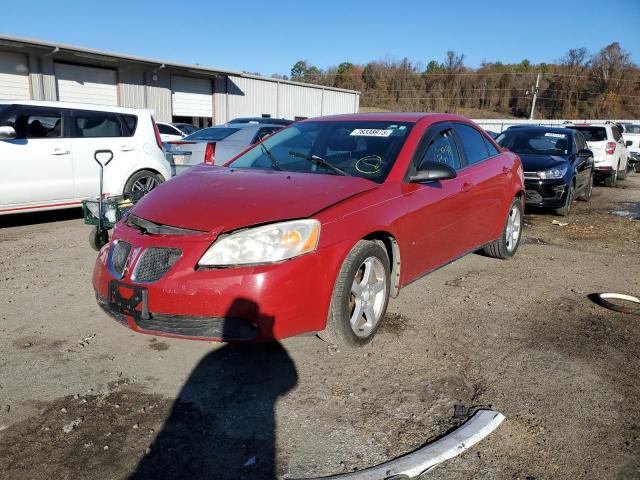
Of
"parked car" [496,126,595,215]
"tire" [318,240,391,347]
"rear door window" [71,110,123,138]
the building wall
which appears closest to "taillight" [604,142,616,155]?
"parked car" [496,126,595,215]

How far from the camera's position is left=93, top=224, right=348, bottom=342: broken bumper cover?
2.89 meters

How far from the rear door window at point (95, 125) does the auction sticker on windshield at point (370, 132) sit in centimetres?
480

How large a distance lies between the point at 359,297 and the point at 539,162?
6857 millimetres

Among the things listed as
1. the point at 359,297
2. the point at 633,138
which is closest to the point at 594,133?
the point at 633,138

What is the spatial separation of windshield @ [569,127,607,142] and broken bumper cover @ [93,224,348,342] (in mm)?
13317

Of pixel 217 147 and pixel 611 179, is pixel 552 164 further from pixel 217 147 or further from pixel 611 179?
pixel 611 179

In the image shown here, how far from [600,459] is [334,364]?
1.55m

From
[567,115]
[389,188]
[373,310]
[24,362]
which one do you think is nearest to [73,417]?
[24,362]

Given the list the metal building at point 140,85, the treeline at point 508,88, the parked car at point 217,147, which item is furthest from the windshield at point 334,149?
the treeline at point 508,88

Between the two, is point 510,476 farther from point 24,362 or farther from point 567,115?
point 567,115

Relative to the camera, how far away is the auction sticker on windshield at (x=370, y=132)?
424 centimetres

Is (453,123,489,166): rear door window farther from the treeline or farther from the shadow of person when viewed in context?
the treeline

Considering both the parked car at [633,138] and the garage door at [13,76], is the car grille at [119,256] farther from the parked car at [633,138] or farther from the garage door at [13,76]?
the parked car at [633,138]

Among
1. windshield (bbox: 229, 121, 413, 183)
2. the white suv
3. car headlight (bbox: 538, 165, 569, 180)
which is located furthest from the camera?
car headlight (bbox: 538, 165, 569, 180)
